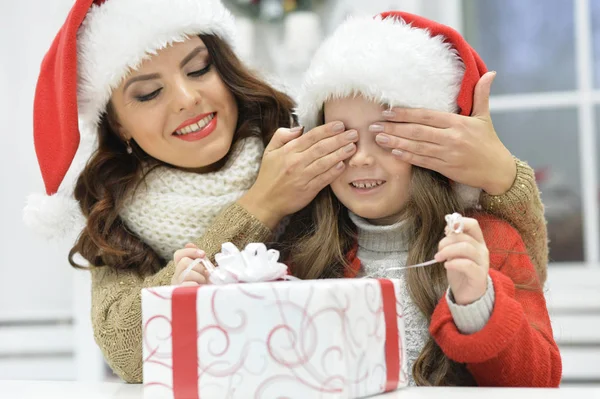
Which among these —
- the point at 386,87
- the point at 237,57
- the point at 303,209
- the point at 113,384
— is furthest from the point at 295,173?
the point at 113,384

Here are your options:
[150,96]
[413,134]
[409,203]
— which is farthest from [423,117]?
[150,96]

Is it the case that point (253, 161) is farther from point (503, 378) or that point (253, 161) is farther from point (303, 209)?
point (503, 378)

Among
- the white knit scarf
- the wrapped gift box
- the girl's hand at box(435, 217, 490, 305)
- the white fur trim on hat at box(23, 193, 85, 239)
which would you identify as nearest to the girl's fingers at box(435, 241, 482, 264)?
the girl's hand at box(435, 217, 490, 305)

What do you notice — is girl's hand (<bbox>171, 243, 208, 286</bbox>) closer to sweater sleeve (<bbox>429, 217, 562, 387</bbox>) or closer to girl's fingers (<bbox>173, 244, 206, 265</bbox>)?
girl's fingers (<bbox>173, 244, 206, 265</bbox>)

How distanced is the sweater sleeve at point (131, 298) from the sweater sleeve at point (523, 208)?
1.26 ft

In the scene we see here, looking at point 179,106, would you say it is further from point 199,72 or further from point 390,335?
point 390,335

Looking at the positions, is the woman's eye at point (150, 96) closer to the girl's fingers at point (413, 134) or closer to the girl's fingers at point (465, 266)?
the girl's fingers at point (413, 134)

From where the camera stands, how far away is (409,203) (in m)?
1.18

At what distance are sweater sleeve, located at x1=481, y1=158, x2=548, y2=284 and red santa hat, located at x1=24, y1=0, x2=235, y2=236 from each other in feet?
2.00

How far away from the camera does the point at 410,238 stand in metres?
1.20

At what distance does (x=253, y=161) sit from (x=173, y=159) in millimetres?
146

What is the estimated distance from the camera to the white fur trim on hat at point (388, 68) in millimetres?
1123

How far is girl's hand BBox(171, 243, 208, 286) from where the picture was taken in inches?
40.1

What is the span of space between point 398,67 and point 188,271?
1.42 ft
